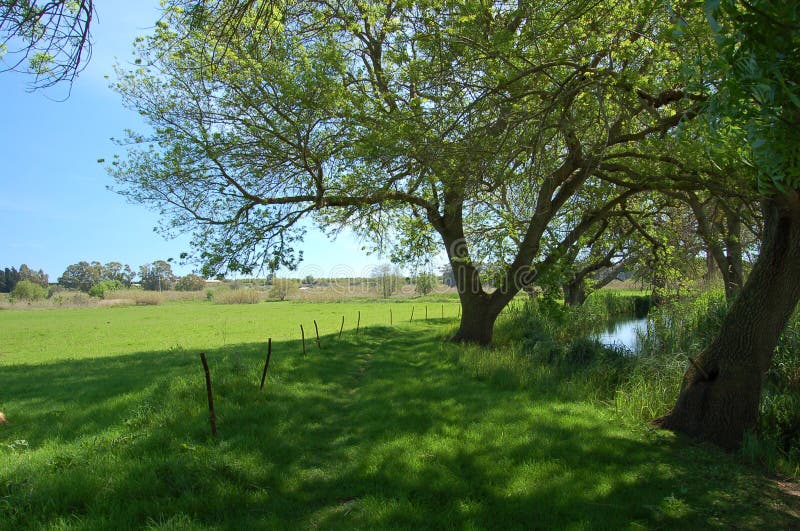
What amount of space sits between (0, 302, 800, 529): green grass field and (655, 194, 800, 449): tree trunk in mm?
699

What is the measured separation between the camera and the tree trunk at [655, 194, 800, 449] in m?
6.25

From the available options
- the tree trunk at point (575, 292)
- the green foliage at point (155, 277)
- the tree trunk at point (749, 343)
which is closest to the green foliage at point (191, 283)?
the green foliage at point (155, 277)

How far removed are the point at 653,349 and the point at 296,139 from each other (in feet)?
35.4

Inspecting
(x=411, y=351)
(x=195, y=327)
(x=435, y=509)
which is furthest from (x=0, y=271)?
(x=435, y=509)

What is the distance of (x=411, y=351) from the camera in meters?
14.7

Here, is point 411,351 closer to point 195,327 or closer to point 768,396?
point 768,396

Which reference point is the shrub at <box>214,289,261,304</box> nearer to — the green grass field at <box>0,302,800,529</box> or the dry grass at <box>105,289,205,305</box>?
the dry grass at <box>105,289,205,305</box>

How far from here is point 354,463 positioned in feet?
18.5

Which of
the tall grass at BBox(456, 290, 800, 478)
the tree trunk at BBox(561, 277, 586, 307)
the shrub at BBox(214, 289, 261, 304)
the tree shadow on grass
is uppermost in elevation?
the tree trunk at BBox(561, 277, 586, 307)

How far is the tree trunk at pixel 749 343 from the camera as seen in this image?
6.25 meters

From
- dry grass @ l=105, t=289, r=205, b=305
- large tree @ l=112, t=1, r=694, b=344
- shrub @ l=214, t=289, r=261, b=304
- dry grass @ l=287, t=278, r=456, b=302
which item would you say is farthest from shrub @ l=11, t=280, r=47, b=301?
large tree @ l=112, t=1, r=694, b=344

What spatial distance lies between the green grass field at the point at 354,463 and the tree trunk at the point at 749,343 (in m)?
0.70

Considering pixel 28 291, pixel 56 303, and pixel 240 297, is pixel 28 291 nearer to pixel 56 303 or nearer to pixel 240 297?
pixel 56 303

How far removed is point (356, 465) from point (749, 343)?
5.69 metres
